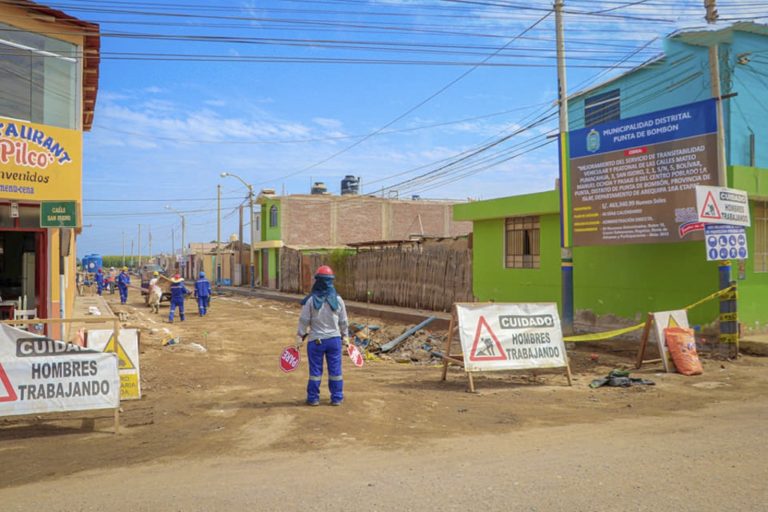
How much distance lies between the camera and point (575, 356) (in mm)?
12805

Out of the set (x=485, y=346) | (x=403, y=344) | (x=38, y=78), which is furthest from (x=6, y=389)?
(x=403, y=344)

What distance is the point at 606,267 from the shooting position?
1548 centimetres

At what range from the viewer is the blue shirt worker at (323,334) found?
7.75m

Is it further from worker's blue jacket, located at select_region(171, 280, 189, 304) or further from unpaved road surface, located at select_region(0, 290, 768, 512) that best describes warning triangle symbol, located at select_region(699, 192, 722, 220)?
worker's blue jacket, located at select_region(171, 280, 189, 304)

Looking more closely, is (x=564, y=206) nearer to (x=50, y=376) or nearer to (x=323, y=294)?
(x=323, y=294)

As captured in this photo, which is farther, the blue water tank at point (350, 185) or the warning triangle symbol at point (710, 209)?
the blue water tank at point (350, 185)

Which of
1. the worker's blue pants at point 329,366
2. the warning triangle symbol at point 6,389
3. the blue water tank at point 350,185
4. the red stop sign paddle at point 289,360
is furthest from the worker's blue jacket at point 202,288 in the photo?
the blue water tank at point 350,185

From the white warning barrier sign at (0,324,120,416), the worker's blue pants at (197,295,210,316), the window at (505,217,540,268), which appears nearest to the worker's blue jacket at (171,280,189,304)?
the worker's blue pants at (197,295,210,316)

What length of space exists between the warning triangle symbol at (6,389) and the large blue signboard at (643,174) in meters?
11.2

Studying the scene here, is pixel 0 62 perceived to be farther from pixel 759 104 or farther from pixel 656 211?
pixel 759 104

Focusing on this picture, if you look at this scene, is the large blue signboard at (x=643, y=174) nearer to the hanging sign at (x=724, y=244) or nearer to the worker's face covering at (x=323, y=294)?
the hanging sign at (x=724, y=244)

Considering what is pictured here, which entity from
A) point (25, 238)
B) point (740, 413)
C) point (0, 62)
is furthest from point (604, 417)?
point (0, 62)

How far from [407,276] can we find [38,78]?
50.0 ft

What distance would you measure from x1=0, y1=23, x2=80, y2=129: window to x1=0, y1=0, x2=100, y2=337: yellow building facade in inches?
0.6
